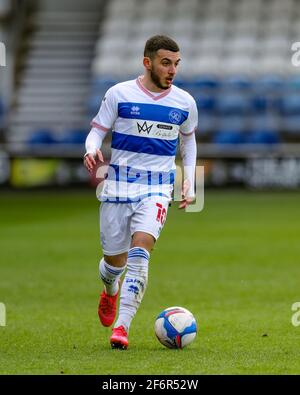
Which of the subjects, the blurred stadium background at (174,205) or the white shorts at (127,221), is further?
the blurred stadium background at (174,205)

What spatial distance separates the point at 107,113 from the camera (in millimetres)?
7988

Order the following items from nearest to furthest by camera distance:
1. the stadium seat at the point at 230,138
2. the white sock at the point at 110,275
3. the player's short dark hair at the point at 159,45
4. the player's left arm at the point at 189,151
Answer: the player's short dark hair at the point at 159,45 < the player's left arm at the point at 189,151 < the white sock at the point at 110,275 < the stadium seat at the point at 230,138

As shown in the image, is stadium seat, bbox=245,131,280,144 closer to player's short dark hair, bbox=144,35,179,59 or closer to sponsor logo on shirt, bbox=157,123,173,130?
sponsor logo on shirt, bbox=157,123,173,130

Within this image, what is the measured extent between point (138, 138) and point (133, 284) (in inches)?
43.7

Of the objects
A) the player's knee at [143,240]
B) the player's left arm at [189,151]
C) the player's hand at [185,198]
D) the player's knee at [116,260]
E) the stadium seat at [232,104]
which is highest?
the player's left arm at [189,151]

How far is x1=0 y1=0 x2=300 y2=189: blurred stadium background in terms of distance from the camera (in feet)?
90.5

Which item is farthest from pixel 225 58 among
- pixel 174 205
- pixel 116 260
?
pixel 116 260

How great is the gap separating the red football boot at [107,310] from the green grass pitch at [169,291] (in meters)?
0.14

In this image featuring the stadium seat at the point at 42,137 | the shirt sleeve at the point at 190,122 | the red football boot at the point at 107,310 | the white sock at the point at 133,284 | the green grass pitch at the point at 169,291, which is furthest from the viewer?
the stadium seat at the point at 42,137

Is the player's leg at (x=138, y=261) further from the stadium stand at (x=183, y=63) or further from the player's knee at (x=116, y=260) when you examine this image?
the stadium stand at (x=183, y=63)

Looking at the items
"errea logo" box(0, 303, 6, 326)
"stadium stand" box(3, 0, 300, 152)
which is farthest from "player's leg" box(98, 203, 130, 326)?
"stadium stand" box(3, 0, 300, 152)

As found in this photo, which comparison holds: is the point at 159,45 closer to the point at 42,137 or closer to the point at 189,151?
the point at 189,151

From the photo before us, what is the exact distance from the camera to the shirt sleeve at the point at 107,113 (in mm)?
7965

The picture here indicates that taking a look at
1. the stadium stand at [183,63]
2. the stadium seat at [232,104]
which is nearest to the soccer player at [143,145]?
the stadium stand at [183,63]
